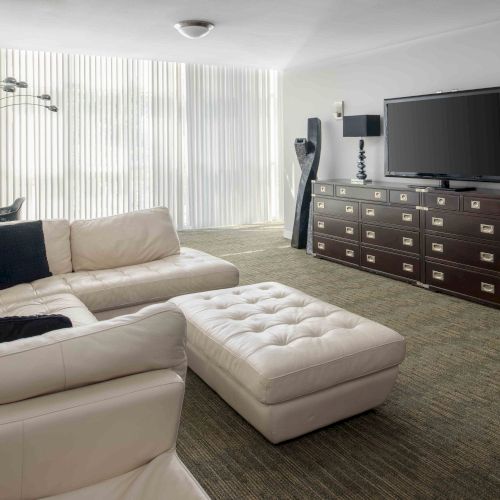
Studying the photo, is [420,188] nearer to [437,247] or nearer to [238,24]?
[437,247]

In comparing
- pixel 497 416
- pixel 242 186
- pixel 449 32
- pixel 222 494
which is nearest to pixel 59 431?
pixel 222 494

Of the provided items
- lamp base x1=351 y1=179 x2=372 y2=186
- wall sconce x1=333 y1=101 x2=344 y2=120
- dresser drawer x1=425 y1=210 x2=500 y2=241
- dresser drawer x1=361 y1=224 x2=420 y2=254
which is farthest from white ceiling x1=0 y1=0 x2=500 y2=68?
dresser drawer x1=361 y1=224 x2=420 y2=254

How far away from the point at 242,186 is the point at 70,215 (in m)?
2.86

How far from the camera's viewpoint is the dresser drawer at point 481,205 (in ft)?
14.9

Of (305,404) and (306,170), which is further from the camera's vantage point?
(306,170)

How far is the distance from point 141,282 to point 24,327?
229cm

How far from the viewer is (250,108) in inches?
360

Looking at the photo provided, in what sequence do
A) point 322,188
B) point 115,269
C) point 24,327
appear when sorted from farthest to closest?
point 322,188 → point 115,269 → point 24,327

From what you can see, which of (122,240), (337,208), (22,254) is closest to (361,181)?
(337,208)

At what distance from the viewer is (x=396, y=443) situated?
249cm

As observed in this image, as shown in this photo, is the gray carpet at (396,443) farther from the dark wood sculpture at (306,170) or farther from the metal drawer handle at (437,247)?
the dark wood sculpture at (306,170)

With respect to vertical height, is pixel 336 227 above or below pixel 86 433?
above

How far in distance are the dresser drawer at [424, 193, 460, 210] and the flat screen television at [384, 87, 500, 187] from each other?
8.8 inches

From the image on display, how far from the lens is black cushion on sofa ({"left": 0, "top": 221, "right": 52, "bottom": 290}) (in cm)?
363
